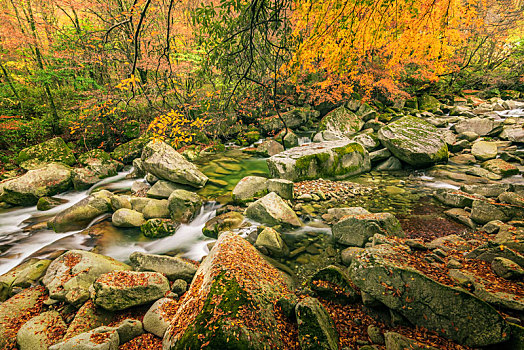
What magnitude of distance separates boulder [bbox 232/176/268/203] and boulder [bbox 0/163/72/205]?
604 cm

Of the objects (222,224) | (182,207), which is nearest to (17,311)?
(182,207)

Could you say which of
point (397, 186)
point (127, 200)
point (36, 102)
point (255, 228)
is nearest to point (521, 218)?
point (397, 186)

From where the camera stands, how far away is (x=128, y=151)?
31.4 feet

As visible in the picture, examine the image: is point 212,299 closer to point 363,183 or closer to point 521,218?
point 521,218

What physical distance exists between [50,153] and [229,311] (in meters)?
10.7

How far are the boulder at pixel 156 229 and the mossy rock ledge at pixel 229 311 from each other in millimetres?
2719


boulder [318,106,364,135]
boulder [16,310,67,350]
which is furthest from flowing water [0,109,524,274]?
boulder [318,106,364,135]

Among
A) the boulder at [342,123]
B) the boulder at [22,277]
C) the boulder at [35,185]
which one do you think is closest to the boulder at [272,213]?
the boulder at [22,277]

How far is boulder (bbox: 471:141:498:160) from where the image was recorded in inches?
291

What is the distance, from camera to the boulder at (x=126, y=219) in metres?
5.27

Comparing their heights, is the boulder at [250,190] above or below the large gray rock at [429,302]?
below

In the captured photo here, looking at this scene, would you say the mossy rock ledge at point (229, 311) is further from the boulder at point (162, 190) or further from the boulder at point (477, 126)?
the boulder at point (477, 126)

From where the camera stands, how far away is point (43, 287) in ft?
11.4

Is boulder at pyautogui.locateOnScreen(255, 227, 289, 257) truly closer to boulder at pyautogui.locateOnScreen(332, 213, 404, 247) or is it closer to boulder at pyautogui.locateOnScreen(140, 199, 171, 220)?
boulder at pyautogui.locateOnScreen(332, 213, 404, 247)
